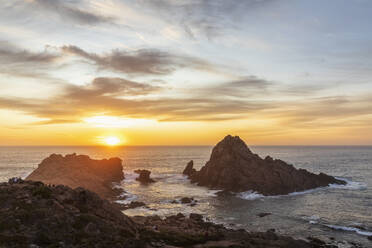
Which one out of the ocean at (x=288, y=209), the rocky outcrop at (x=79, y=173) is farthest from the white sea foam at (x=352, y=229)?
the rocky outcrop at (x=79, y=173)

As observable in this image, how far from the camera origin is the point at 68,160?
109250 mm

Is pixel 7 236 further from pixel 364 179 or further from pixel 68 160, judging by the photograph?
pixel 364 179

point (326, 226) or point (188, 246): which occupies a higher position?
point (188, 246)

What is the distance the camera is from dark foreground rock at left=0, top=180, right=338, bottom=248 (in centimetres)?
2995

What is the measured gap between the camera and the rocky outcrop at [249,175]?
91562mm

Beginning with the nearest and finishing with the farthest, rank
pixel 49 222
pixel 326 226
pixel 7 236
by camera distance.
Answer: pixel 7 236 < pixel 49 222 < pixel 326 226

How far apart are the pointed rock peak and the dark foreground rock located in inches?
2345

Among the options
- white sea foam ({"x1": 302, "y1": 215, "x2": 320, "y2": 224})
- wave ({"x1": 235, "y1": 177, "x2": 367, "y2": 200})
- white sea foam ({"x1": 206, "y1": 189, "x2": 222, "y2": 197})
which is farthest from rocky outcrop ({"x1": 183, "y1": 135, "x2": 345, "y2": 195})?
white sea foam ({"x1": 302, "y1": 215, "x2": 320, "y2": 224})

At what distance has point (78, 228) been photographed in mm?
32375

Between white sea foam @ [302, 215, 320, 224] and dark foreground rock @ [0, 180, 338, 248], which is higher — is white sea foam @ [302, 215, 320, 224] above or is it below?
below

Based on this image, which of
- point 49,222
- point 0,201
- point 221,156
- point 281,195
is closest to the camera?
point 49,222

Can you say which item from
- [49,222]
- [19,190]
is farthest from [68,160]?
[49,222]

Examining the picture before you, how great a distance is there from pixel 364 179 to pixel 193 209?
8184 centimetres

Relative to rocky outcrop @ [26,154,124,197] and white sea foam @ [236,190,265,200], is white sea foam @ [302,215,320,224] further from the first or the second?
rocky outcrop @ [26,154,124,197]
